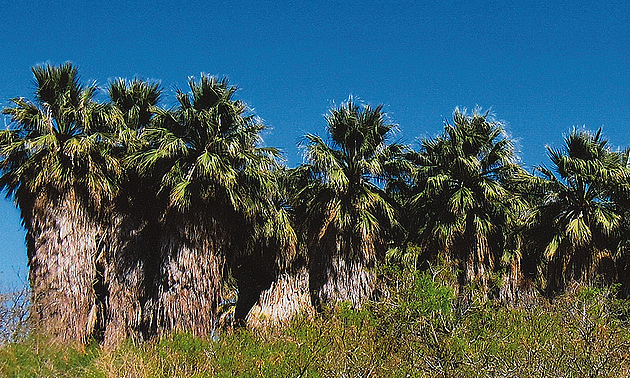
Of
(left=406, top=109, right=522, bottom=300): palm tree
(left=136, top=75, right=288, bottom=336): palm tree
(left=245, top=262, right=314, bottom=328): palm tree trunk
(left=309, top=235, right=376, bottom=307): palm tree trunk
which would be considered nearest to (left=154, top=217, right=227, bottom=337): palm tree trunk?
(left=136, top=75, right=288, bottom=336): palm tree

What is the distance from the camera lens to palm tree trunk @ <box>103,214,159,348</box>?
22797 millimetres

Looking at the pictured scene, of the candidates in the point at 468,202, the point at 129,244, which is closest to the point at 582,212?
the point at 468,202

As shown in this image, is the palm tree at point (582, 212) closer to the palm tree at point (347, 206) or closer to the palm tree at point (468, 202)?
the palm tree at point (468, 202)

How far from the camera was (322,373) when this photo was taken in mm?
15898

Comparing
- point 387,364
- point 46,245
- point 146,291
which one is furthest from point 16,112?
point 387,364

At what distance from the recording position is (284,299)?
24281 millimetres

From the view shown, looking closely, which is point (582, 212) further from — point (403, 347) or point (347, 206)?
point (403, 347)

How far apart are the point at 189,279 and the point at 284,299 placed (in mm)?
3070

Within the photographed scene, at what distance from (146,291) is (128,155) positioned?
3.92 metres

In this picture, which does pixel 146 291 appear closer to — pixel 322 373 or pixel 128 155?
pixel 128 155

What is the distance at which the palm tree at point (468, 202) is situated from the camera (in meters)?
24.3

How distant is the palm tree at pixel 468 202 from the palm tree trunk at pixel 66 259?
968cm

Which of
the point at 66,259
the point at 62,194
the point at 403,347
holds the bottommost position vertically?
the point at 403,347

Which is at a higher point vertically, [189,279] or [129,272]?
[129,272]
